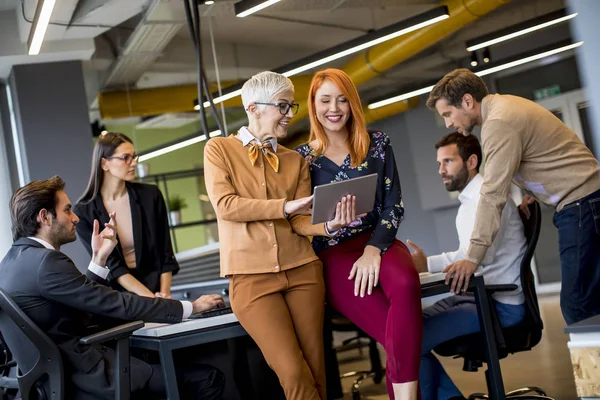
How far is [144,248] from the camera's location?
395 centimetres

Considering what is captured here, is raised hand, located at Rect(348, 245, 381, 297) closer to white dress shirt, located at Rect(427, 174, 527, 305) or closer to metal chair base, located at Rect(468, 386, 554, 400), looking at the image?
white dress shirt, located at Rect(427, 174, 527, 305)

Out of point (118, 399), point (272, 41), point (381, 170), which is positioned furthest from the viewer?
point (272, 41)

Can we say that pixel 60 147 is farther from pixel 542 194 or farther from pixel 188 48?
pixel 542 194

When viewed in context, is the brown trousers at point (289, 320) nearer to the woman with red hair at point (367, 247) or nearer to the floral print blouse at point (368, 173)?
the woman with red hair at point (367, 247)

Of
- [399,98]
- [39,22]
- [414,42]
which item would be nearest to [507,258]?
[39,22]

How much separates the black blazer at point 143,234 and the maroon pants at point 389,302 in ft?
3.88

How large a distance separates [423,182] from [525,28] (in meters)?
5.54

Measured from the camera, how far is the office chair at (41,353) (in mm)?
2678

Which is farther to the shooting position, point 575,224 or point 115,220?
point 115,220

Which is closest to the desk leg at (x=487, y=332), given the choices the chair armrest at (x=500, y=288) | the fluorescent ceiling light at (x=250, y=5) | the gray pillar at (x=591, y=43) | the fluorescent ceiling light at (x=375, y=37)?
the chair armrest at (x=500, y=288)

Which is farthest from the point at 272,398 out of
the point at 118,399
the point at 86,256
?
the point at 86,256

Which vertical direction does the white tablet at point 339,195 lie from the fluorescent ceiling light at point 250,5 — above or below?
below

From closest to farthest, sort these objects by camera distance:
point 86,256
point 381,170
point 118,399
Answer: point 118,399
point 381,170
point 86,256

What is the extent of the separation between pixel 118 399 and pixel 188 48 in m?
7.91
